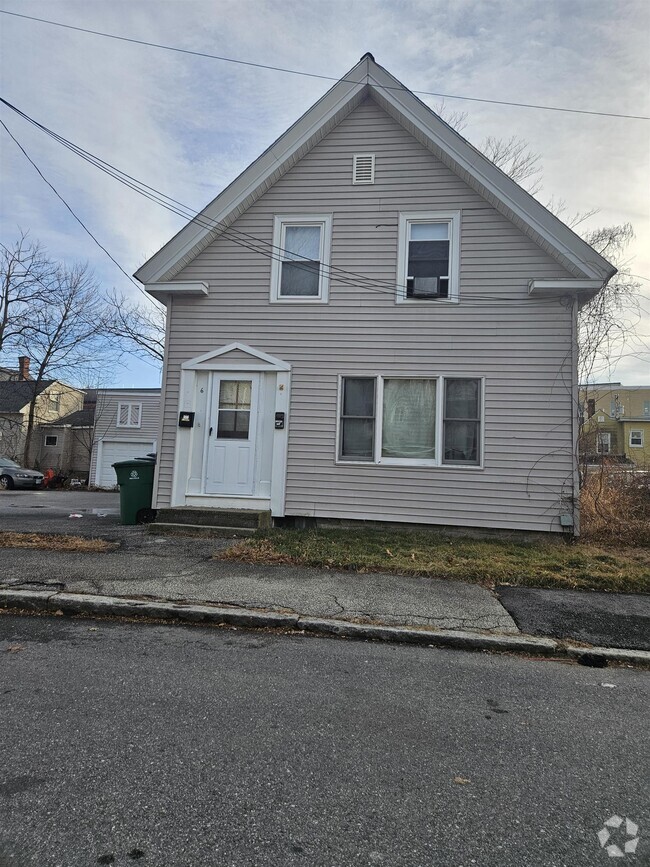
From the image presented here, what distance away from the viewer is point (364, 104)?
→ 29.8 feet

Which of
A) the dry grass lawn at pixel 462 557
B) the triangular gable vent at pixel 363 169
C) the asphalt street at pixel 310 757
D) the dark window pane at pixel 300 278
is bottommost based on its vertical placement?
the asphalt street at pixel 310 757

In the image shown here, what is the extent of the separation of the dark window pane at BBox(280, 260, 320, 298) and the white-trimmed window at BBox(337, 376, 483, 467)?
173 centimetres

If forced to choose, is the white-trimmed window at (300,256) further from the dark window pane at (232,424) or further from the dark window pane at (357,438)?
the dark window pane at (357,438)

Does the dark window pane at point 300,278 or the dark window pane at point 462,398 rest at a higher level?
the dark window pane at point 300,278

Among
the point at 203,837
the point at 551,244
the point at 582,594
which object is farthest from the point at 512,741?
the point at 551,244

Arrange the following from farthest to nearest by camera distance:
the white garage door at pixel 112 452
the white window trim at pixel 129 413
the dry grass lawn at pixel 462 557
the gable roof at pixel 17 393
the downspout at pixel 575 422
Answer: the gable roof at pixel 17 393 → the white window trim at pixel 129 413 → the white garage door at pixel 112 452 → the downspout at pixel 575 422 → the dry grass lawn at pixel 462 557

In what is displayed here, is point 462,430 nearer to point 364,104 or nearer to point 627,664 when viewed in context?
point 627,664

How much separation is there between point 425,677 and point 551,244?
715 cm

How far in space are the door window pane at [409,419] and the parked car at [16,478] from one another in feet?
72.1

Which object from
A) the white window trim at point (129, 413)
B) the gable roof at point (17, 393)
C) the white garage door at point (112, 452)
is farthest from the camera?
the gable roof at point (17, 393)

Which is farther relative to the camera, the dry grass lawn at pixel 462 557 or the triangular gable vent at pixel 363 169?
the triangular gable vent at pixel 363 169

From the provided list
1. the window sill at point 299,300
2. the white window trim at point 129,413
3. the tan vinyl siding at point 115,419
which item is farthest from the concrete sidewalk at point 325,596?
the white window trim at point 129,413

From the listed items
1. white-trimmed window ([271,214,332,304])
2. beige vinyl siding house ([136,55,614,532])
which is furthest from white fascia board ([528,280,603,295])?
white-trimmed window ([271,214,332,304])

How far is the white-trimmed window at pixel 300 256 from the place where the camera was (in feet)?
29.7
